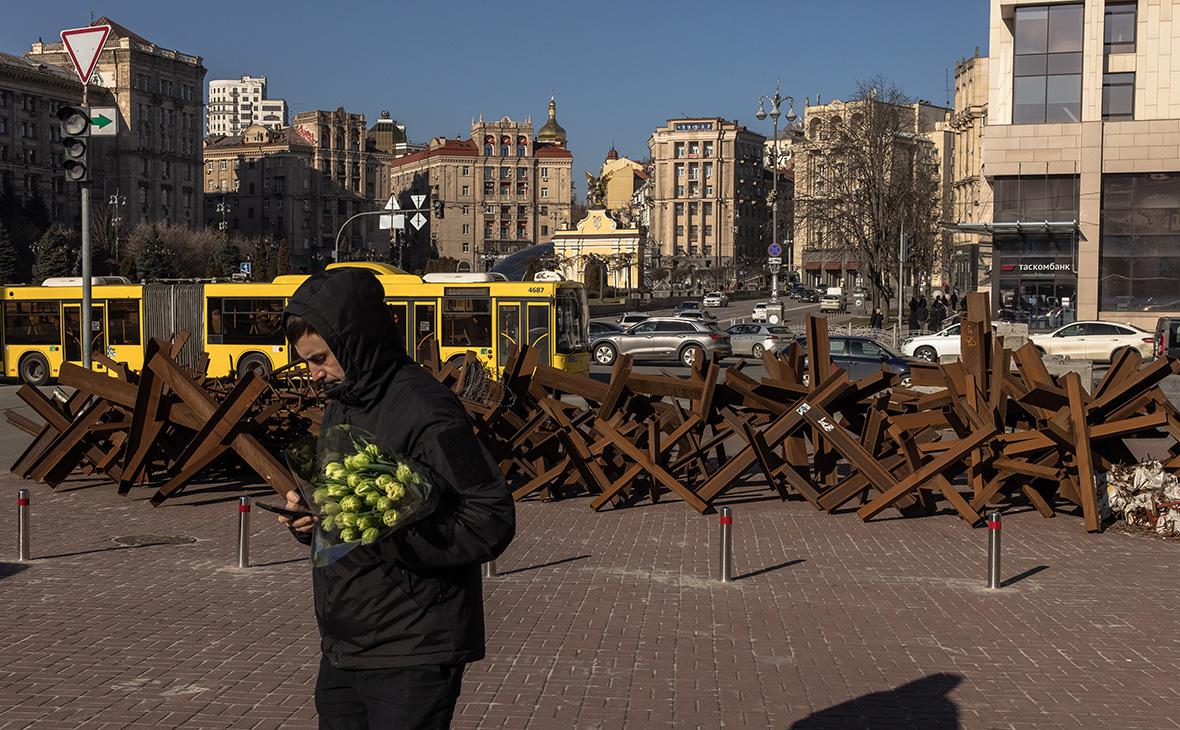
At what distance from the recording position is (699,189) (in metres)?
168

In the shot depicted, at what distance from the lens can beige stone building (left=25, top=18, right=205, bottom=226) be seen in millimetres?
149250

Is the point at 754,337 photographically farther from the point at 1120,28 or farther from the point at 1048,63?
the point at 1120,28

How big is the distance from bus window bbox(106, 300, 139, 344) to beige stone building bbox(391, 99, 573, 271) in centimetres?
13182

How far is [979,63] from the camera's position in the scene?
9819cm

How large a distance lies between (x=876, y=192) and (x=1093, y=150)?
13.8 m

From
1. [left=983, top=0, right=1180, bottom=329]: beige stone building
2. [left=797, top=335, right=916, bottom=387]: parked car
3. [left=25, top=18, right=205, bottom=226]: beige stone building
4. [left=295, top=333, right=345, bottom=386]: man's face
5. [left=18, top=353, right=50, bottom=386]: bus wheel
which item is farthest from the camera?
[left=25, top=18, right=205, bottom=226]: beige stone building

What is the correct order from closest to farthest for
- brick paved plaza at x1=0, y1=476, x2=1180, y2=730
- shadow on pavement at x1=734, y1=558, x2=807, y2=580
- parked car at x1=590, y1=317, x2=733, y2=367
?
brick paved plaza at x1=0, y1=476, x2=1180, y2=730
shadow on pavement at x1=734, y1=558, x2=807, y2=580
parked car at x1=590, y1=317, x2=733, y2=367

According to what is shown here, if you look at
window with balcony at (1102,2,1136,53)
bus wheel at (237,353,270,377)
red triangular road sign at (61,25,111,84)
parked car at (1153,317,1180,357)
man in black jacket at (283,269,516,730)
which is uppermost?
window with balcony at (1102,2,1136,53)

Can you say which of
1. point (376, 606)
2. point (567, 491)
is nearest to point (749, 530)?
point (567, 491)

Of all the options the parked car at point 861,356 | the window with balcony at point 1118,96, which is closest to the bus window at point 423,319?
the parked car at point 861,356

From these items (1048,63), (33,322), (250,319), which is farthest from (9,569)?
(1048,63)

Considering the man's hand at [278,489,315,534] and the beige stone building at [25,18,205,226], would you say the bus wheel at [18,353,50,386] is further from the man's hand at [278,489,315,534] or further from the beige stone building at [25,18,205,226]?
the beige stone building at [25,18,205,226]

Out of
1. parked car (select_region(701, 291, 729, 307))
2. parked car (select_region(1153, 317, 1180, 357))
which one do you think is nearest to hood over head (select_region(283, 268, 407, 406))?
parked car (select_region(1153, 317, 1180, 357))

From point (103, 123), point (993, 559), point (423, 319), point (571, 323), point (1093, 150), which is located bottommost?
point (993, 559)
